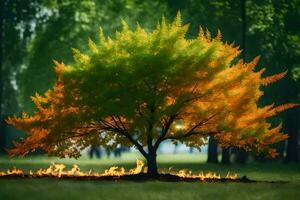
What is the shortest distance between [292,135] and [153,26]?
507 inches

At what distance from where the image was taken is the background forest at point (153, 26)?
45000 mm

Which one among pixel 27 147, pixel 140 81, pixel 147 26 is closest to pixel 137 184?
pixel 140 81

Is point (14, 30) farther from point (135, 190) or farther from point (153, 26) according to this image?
point (135, 190)

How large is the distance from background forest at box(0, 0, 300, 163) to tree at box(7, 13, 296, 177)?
638 inches

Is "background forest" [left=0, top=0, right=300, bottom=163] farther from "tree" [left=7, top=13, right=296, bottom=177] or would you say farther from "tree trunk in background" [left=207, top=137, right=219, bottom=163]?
"tree" [left=7, top=13, right=296, bottom=177]

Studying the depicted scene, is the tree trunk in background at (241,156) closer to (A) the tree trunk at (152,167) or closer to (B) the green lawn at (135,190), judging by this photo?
(A) the tree trunk at (152,167)

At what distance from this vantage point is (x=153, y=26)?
171ft

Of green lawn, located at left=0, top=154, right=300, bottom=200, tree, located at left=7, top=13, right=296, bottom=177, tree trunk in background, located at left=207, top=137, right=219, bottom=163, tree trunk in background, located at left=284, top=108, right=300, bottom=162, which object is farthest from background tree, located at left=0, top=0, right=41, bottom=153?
green lawn, located at left=0, top=154, right=300, bottom=200

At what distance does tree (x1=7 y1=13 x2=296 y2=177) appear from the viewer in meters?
23.8

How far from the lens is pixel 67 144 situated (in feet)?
85.3

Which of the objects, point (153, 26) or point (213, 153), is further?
point (153, 26)

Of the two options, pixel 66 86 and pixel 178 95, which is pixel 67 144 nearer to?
pixel 66 86

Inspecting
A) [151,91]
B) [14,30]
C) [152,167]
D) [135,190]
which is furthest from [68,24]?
[135,190]

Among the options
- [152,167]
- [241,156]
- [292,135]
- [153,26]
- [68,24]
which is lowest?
[152,167]
